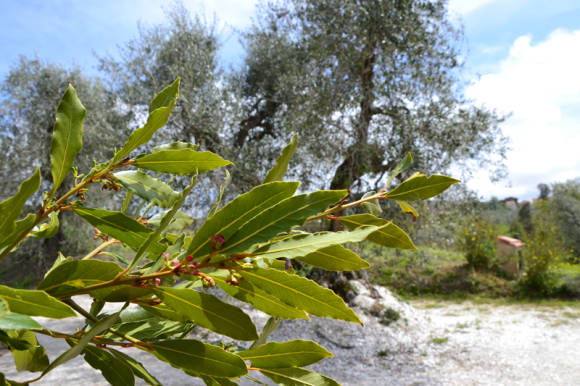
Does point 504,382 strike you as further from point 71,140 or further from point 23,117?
point 23,117

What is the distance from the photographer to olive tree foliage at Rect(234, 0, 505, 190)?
5855mm

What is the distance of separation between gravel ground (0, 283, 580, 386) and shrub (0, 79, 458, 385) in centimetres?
436

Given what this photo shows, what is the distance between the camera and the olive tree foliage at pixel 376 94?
5.86m

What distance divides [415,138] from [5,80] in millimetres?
9250

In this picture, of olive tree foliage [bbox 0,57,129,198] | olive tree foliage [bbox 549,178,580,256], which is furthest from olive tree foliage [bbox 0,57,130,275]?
olive tree foliage [bbox 549,178,580,256]

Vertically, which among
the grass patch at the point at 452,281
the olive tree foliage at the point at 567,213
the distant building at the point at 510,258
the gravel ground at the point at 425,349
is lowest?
the gravel ground at the point at 425,349

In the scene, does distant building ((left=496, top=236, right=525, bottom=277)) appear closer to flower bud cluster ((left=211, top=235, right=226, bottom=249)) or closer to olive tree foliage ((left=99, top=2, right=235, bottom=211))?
olive tree foliage ((left=99, top=2, right=235, bottom=211))

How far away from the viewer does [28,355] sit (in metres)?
0.47

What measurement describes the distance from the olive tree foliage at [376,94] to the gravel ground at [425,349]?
2217 mm

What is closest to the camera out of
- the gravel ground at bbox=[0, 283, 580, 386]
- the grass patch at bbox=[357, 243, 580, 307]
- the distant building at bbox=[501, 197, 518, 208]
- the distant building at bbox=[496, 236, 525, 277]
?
the gravel ground at bbox=[0, 283, 580, 386]

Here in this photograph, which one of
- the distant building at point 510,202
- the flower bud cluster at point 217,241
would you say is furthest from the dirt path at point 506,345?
the distant building at point 510,202

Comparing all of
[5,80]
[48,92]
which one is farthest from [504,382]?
[5,80]

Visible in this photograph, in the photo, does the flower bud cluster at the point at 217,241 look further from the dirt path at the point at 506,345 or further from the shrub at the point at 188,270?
the dirt path at the point at 506,345

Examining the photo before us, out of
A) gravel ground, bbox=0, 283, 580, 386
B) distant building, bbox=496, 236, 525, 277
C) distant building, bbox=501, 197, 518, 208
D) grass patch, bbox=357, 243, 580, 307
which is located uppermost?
distant building, bbox=501, 197, 518, 208
